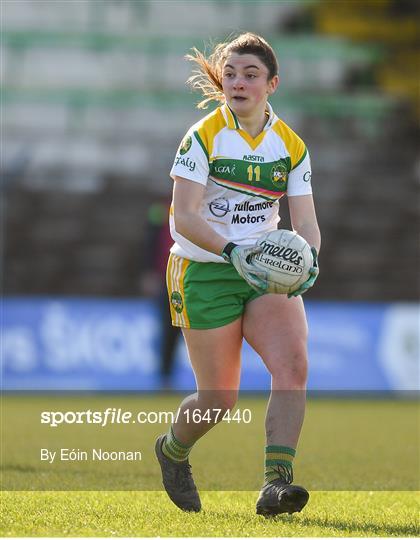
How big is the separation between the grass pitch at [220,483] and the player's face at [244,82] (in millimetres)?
1740

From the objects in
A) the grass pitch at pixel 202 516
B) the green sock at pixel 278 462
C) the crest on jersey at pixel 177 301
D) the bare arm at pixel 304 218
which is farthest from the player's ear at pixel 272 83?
the grass pitch at pixel 202 516

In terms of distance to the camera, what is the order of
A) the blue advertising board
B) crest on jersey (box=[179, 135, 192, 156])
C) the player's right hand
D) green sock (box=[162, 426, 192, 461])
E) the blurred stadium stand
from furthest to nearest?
the blurred stadium stand
the blue advertising board
green sock (box=[162, 426, 192, 461])
crest on jersey (box=[179, 135, 192, 156])
the player's right hand

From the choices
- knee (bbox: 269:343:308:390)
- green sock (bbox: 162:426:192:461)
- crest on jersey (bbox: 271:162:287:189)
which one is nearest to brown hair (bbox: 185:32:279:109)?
crest on jersey (bbox: 271:162:287:189)

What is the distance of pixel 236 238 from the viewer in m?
5.19

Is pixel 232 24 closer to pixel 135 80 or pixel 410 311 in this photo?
pixel 135 80

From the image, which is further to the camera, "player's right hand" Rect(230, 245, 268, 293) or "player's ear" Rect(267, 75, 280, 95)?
"player's ear" Rect(267, 75, 280, 95)

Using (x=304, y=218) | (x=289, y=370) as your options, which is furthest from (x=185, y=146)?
(x=289, y=370)

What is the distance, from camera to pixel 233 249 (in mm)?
4922

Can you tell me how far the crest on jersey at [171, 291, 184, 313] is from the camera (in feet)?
17.2

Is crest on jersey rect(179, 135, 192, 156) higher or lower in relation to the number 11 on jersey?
higher

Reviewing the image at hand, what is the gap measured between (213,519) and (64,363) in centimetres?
860

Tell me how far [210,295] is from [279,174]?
60 centimetres

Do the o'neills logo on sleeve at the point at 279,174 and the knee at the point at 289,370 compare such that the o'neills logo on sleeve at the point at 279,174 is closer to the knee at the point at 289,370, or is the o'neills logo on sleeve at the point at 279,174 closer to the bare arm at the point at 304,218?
the bare arm at the point at 304,218

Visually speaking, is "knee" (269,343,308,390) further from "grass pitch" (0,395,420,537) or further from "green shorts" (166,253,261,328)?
"grass pitch" (0,395,420,537)
